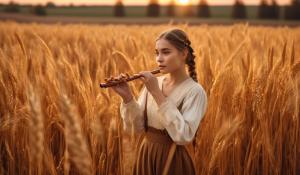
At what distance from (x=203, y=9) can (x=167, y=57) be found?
131 ft

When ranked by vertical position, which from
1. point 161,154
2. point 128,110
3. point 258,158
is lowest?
point 258,158

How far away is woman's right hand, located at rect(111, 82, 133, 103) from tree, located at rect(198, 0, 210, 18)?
3956cm

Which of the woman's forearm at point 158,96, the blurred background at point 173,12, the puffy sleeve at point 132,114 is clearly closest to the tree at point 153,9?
the blurred background at point 173,12

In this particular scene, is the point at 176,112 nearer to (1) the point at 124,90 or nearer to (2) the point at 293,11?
(1) the point at 124,90

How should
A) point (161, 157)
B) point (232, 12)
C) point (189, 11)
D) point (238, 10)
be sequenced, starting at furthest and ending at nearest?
point (189, 11)
point (232, 12)
point (238, 10)
point (161, 157)

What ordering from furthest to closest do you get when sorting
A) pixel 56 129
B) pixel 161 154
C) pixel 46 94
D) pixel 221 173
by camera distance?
1. pixel 46 94
2. pixel 56 129
3. pixel 221 173
4. pixel 161 154

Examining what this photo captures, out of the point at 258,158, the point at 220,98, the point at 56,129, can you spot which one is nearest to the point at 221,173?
the point at 258,158

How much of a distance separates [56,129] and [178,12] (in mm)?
44005

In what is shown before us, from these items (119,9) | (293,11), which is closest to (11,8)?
(119,9)

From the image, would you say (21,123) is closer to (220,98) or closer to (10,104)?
(10,104)

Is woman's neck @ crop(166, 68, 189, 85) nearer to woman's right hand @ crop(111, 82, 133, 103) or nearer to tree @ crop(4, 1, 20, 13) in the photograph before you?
woman's right hand @ crop(111, 82, 133, 103)

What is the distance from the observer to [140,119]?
107cm

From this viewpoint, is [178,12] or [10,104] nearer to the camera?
[10,104]

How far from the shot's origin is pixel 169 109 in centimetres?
92
